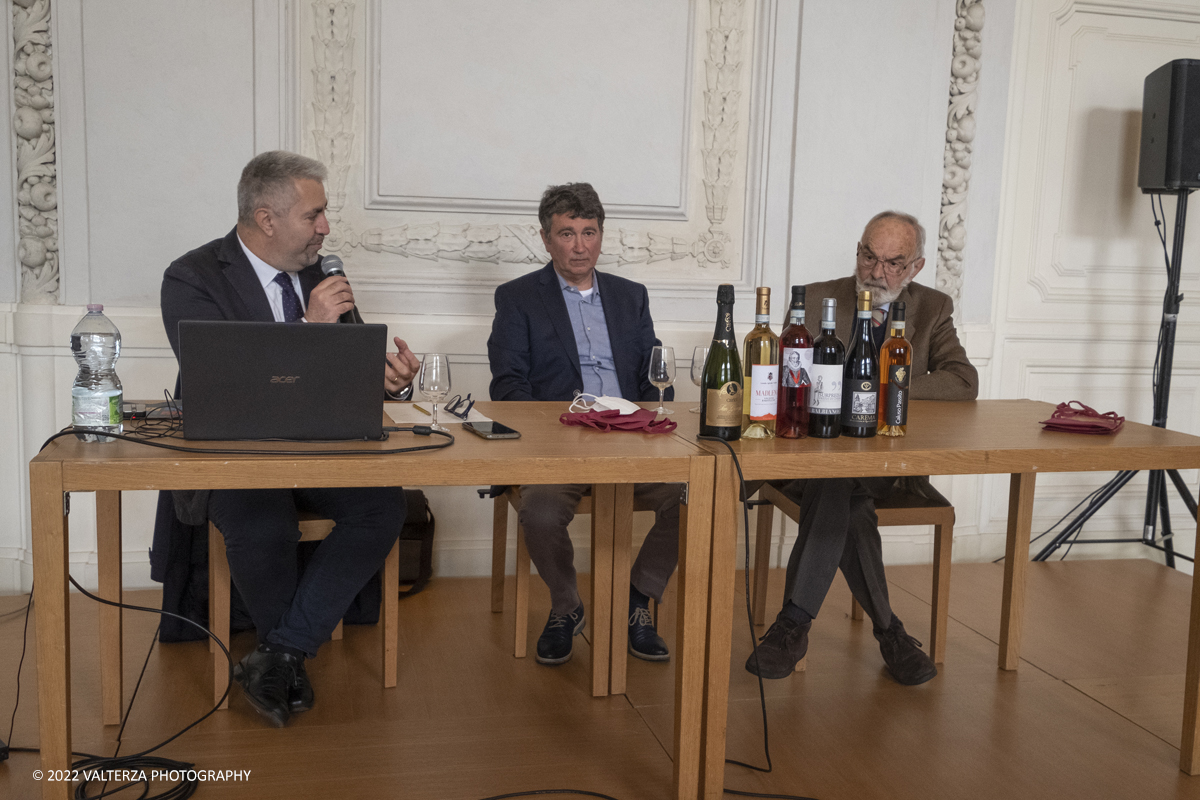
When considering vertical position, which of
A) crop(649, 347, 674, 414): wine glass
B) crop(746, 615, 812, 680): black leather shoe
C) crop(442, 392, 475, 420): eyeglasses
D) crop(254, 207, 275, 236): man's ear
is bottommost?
crop(746, 615, 812, 680): black leather shoe

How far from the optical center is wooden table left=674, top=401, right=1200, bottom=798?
67.9 inches

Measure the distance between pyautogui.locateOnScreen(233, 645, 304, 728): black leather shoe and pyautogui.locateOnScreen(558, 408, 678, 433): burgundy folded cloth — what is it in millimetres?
916

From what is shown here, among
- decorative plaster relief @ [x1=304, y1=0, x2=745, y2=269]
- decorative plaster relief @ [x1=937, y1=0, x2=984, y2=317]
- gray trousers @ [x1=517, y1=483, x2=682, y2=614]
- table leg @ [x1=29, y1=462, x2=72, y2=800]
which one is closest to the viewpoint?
table leg @ [x1=29, y1=462, x2=72, y2=800]

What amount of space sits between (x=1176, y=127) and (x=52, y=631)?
3.71 metres

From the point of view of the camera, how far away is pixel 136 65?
117 inches

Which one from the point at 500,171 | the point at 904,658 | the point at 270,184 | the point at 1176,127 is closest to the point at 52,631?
the point at 270,184

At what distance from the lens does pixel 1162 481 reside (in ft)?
12.4

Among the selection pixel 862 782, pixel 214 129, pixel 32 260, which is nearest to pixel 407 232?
Answer: pixel 214 129

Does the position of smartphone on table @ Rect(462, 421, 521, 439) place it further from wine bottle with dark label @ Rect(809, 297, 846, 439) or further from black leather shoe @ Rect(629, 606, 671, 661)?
black leather shoe @ Rect(629, 606, 671, 661)

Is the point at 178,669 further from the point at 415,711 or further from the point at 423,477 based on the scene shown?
the point at 423,477

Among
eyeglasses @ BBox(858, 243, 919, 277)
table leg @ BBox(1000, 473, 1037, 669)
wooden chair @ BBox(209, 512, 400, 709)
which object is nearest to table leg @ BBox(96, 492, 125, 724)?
wooden chair @ BBox(209, 512, 400, 709)

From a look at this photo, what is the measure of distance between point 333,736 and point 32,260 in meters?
1.90

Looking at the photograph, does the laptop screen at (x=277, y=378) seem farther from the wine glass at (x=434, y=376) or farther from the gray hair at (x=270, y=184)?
the gray hair at (x=270, y=184)

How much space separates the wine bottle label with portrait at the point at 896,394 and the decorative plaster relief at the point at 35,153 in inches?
101
